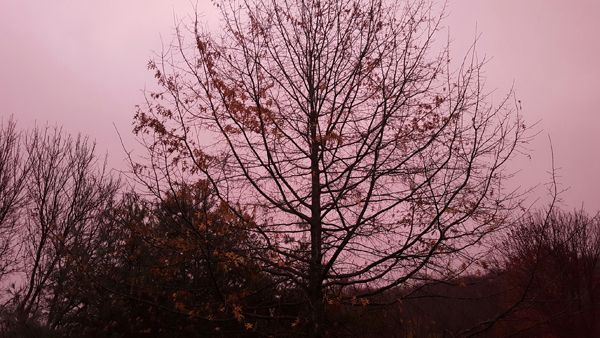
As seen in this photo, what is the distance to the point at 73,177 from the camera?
629 inches

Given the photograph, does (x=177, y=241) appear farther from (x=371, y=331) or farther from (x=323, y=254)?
(x=371, y=331)

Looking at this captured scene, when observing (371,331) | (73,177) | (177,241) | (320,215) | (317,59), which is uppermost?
(73,177)

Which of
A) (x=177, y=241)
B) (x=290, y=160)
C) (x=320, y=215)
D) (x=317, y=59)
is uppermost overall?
(x=317, y=59)

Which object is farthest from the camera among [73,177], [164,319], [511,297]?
[73,177]

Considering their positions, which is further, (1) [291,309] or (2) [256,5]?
(1) [291,309]

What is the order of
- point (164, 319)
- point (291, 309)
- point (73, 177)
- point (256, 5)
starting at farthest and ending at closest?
point (73, 177) → point (164, 319) → point (291, 309) → point (256, 5)

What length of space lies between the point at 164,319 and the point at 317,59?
6196 millimetres

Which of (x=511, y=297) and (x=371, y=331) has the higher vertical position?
(x=511, y=297)

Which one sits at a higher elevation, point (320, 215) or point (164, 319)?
point (320, 215)

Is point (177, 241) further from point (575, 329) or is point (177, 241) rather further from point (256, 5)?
point (575, 329)

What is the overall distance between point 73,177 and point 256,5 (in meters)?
12.7

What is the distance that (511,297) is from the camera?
1467 centimetres

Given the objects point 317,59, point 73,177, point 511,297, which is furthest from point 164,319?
point 511,297

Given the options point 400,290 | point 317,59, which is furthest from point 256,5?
point 400,290
